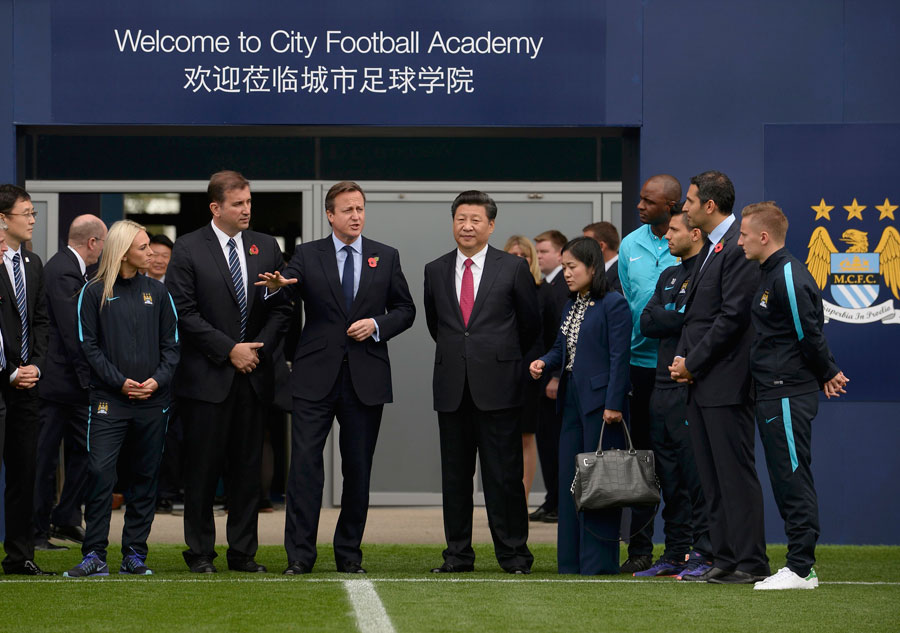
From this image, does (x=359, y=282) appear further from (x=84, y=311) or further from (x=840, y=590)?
(x=840, y=590)

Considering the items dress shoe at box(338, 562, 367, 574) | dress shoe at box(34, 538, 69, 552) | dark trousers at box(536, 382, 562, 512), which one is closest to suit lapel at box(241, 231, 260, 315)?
dress shoe at box(338, 562, 367, 574)

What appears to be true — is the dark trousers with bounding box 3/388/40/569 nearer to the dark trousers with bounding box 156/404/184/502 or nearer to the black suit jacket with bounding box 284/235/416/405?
the black suit jacket with bounding box 284/235/416/405

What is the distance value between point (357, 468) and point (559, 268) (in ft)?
11.5

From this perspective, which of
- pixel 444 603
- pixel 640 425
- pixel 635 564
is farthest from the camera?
pixel 640 425

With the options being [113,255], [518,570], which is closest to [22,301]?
[113,255]

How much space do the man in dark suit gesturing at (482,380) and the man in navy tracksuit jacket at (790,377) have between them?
57.4 inches

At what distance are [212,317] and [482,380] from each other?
155 cm

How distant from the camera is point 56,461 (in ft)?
30.5

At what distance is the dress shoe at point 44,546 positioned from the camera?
909 centimetres

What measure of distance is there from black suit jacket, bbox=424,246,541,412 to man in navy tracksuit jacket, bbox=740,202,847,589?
1.43 metres

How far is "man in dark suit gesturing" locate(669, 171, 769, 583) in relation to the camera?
7.21 m

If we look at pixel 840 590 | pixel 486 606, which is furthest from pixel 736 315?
pixel 486 606

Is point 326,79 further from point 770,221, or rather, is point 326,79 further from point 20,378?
point 770,221

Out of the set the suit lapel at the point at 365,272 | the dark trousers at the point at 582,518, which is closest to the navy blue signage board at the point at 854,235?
the dark trousers at the point at 582,518
